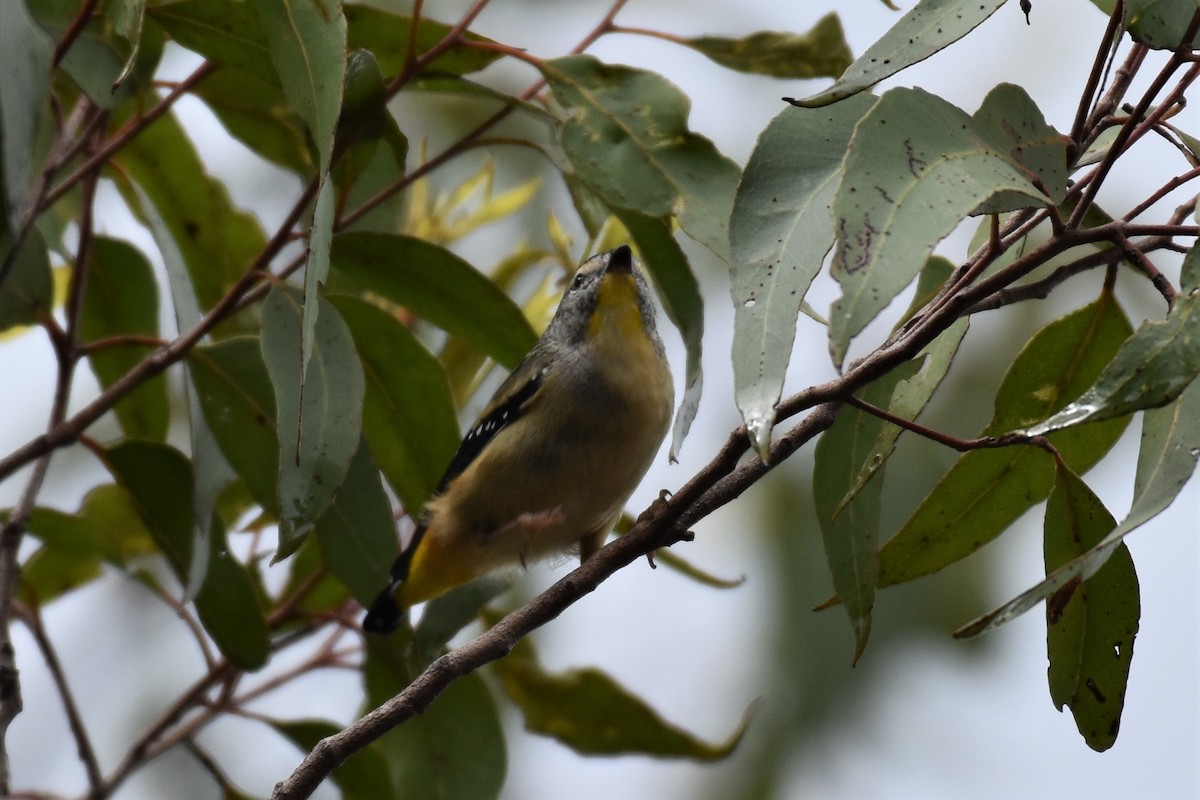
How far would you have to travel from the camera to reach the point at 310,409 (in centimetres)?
211

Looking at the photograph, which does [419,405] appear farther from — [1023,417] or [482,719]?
[1023,417]

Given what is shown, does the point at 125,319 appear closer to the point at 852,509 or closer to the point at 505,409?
the point at 505,409

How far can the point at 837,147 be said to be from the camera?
5.55 ft

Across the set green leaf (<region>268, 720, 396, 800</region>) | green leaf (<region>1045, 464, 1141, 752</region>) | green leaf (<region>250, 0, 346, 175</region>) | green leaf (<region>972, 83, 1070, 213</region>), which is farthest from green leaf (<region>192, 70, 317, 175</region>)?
green leaf (<region>1045, 464, 1141, 752</region>)

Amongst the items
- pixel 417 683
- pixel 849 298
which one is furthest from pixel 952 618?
pixel 849 298

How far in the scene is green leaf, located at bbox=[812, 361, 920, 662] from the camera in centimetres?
204

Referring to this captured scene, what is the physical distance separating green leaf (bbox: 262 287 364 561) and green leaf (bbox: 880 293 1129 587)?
897 mm

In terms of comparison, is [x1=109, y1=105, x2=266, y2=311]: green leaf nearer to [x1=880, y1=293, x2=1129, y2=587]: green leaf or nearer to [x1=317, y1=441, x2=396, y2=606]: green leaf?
[x1=317, y1=441, x2=396, y2=606]: green leaf

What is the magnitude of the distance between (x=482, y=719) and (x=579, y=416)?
0.70 m

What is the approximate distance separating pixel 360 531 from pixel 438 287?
1.66 ft

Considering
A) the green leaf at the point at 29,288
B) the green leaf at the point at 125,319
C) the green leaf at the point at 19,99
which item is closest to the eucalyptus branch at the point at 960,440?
the green leaf at the point at 19,99

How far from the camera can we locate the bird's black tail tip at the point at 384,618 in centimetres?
278

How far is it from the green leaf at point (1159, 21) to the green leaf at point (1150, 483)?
45 centimetres

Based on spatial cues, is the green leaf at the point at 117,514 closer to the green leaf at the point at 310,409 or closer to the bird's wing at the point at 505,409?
the bird's wing at the point at 505,409
